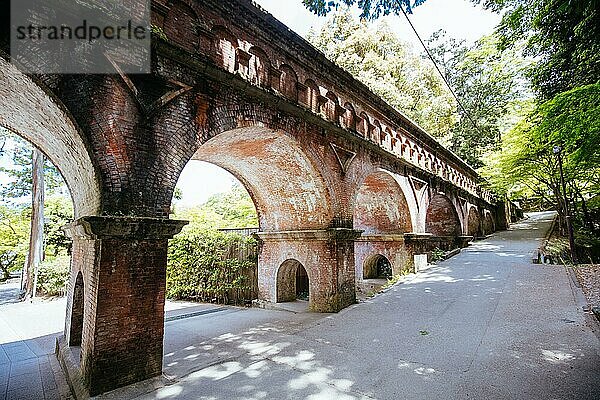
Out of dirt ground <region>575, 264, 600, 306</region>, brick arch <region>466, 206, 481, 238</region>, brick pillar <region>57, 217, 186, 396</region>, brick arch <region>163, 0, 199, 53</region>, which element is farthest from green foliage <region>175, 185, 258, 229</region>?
brick arch <region>466, 206, 481, 238</region>

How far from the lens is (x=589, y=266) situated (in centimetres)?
1162

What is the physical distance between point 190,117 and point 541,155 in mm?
13577

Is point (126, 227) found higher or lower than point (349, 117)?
lower

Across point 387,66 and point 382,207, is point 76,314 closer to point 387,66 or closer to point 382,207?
point 382,207

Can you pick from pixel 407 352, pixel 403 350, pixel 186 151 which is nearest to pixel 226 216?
pixel 186 151

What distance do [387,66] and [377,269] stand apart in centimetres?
1188

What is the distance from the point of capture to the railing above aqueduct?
621cm

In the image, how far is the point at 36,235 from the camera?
15109 mm

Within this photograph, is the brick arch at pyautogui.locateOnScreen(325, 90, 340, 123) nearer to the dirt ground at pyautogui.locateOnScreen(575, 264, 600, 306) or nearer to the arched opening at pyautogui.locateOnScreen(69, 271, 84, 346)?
the arched opening at pyautogui.locateOnScreen(69, 271, 84, 346)

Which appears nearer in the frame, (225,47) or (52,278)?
(225,47)

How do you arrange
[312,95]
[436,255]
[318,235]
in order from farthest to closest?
1. [436,255]
2. [318,235]
3. [312,95]

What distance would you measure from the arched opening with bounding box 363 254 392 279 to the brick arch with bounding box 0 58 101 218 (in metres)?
13.2

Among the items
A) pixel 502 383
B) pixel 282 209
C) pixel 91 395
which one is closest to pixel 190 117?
pixel 91 395

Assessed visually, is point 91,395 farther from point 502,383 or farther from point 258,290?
point 258,290
